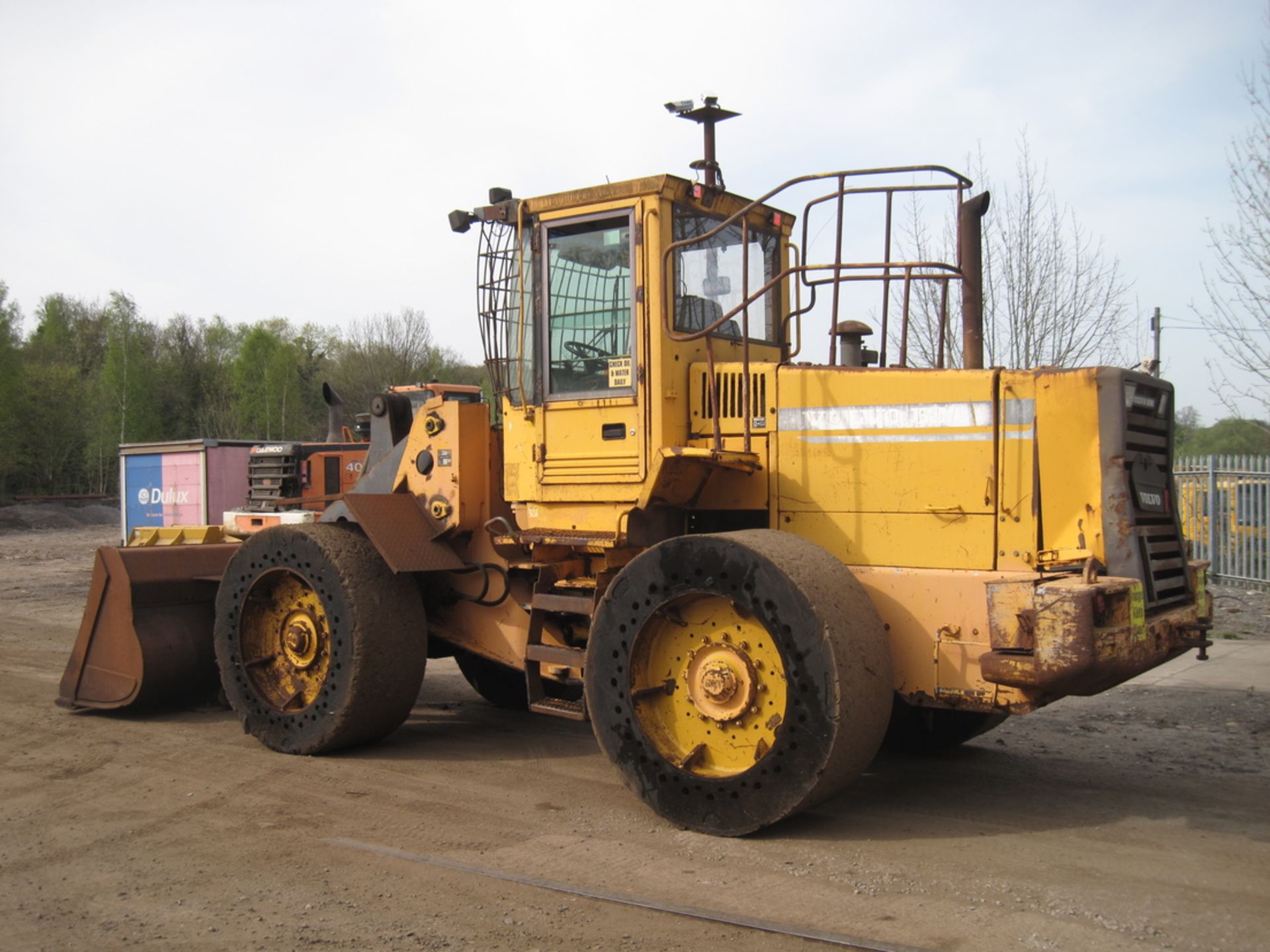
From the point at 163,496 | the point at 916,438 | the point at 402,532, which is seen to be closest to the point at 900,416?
the point at 916,438

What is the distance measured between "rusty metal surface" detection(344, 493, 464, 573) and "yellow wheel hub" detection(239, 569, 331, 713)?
56cm

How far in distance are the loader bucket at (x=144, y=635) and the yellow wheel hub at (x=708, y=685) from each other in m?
4.16

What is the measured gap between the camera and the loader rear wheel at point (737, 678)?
497 cm

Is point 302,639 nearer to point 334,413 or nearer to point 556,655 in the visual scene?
point 556,655

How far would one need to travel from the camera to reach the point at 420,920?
14.2ft

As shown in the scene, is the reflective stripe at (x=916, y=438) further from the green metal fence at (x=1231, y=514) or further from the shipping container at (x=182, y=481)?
the shipping container at (x=182, y=481)

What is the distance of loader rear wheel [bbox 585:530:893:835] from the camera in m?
4.97

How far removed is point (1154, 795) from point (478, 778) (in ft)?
12.1

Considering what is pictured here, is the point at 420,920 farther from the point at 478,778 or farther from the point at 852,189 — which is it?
the point at 852,189

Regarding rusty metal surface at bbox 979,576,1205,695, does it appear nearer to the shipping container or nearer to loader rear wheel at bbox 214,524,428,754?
loader rear wheel at bbox 214,524,428,754

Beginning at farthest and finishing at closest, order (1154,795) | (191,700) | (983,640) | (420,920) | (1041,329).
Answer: (1041,329), (191,700), (1154,795), (983,640), (420,920)

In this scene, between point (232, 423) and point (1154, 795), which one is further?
point (232, 423)

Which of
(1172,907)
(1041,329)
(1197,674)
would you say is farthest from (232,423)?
(1172,907)

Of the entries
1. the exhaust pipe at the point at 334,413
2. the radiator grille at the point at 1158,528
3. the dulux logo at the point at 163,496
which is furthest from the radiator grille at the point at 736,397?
the dulux logo at the point at 163,496
